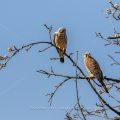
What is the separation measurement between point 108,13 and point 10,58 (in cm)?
228

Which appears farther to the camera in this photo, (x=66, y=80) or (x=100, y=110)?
(x=100, y=110)

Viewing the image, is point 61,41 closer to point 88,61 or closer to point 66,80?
point 88,61

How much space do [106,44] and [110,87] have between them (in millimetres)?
736

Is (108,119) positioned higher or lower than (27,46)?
lower

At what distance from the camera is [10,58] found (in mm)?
5156

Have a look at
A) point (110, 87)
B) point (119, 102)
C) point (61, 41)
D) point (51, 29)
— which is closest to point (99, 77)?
point (110, 87)

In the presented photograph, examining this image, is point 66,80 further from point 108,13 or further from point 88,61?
point 88,61

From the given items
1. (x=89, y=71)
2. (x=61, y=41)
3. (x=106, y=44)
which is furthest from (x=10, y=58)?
(x=61, y=41)

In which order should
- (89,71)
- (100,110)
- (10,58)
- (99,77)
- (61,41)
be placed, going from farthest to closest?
(61,41)
(89,71)
(99,77)
(100,110)
(10,58)

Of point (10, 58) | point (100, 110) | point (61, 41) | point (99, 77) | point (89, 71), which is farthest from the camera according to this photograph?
point (61, 41)

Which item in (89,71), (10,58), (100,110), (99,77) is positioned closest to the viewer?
(10,58)

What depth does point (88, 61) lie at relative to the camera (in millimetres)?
7859

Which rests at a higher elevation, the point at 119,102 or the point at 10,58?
the point at 10,58

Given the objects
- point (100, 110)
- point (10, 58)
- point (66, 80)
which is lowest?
point (100, 110)
